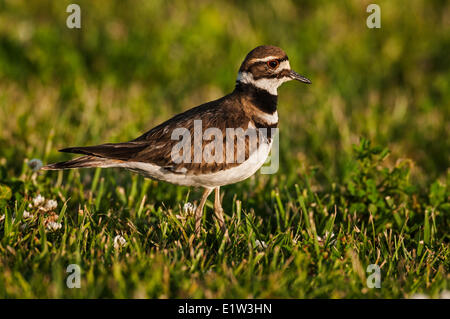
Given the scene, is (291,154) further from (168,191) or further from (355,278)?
(355,278)

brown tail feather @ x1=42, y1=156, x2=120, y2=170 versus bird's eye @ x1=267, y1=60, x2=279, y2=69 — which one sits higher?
bird's eye @ x1=267, y1=60, x2=279, y2=69

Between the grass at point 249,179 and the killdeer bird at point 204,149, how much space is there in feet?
1.27

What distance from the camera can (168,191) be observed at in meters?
5.88

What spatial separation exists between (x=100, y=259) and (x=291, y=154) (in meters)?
3.77

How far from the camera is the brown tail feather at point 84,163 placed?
4.68 metres

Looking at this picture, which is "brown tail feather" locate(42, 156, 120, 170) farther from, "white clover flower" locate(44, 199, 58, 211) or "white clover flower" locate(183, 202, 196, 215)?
"white clover flower" locate(183, 202, 196, 215)

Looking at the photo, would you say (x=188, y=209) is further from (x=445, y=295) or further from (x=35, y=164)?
(x=445, y=295)

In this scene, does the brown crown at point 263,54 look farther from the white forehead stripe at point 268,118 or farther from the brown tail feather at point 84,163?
the brown tail feather at point 84,163

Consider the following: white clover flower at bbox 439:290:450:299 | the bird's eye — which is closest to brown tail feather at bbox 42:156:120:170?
the bird's eye

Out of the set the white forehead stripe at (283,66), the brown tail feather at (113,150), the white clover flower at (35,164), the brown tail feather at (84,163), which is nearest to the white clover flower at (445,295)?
the white forehead stripe at (283,66)

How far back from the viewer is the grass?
13.5ft

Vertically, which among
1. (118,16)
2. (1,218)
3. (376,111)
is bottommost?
(1,218)

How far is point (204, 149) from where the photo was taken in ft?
15.7
